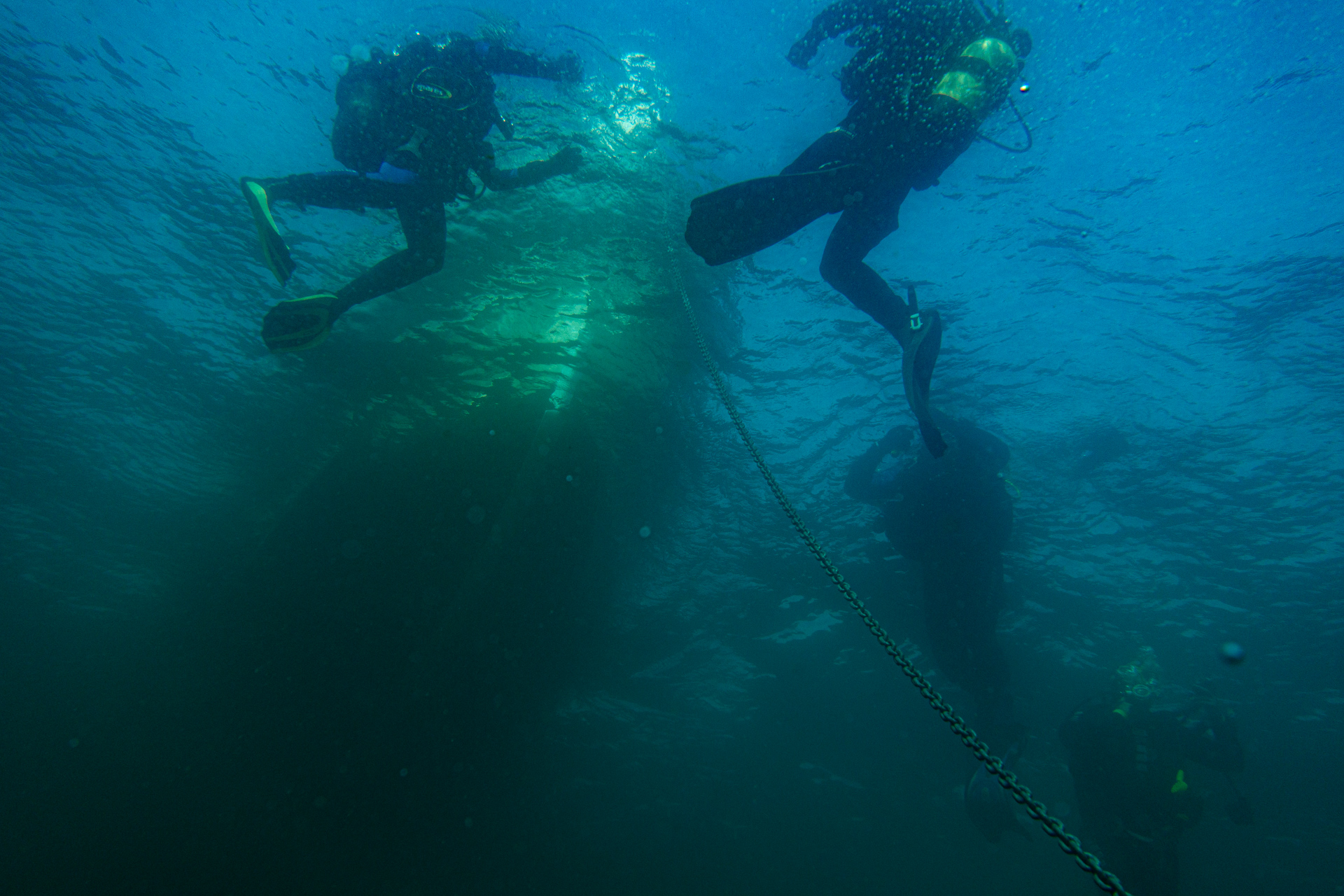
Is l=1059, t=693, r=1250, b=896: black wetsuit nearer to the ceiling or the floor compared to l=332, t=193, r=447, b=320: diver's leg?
Answer: nearer to the floor

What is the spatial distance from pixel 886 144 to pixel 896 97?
552mm

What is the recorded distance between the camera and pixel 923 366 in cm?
585

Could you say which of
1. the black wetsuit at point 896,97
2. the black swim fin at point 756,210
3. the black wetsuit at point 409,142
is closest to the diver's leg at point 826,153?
the black wetsuit at point 896,97

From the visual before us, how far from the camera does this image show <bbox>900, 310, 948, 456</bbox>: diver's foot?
18.8 ft

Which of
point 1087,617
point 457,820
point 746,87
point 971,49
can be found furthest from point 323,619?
point 1087,617

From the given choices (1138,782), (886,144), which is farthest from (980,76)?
(1138,782)

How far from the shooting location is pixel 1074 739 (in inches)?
476

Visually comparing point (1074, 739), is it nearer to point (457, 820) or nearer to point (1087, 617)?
point (1087, 617)

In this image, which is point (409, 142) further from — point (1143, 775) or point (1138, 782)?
point (1143, 775)

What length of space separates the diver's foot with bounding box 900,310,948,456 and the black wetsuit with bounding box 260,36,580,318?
5.44 metres

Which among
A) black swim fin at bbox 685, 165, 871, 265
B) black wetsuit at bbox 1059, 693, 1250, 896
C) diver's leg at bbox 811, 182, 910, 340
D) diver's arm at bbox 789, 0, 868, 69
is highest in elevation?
diver's arm at bbox 789, 0, 868, 69

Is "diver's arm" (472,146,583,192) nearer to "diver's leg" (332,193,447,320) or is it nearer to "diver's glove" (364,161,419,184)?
"diver's leg" (332,193,447,320)

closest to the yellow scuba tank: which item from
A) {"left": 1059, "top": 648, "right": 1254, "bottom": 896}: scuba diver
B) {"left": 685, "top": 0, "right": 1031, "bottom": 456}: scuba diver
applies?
{"left": 685, "top": 0, "right": 1031, "bottom": 456}: scuba diver

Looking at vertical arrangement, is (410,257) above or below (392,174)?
below
